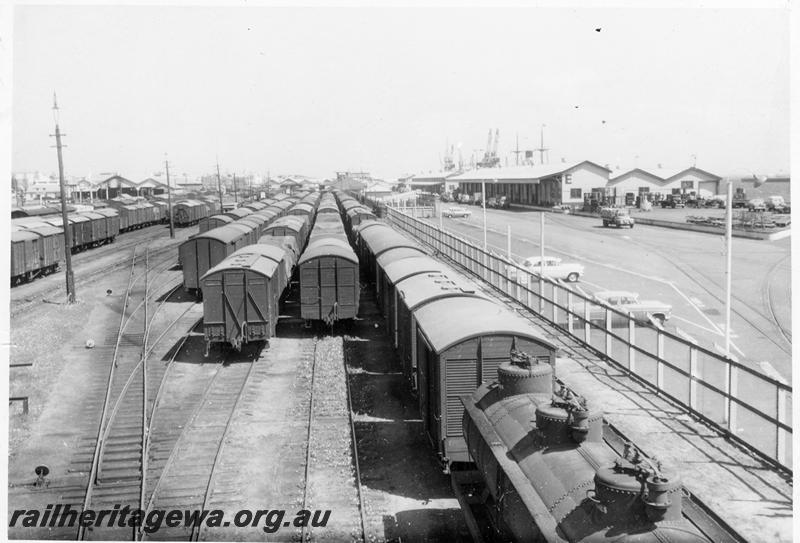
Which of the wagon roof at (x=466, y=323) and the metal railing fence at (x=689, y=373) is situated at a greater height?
the wagon roof at (x=466, y=323)

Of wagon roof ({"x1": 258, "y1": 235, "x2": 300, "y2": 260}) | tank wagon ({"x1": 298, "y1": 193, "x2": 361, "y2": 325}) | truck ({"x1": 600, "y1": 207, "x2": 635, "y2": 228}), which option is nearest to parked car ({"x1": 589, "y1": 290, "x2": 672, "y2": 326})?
tank wagon ({"x1": 298, "y1": 193, "x2": 361, "y2": 325})

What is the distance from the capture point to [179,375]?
2077 cm

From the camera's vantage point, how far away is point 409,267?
20.4 m

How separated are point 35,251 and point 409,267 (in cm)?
2776

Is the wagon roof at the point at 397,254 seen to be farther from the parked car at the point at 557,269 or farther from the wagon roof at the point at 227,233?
the wagon roof at the point at 227,233

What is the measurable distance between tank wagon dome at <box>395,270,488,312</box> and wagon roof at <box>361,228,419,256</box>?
7.02 meters

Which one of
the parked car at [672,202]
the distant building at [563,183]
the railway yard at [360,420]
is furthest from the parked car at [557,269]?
the parked car at [672,202]

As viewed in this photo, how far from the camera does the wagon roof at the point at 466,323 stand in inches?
488

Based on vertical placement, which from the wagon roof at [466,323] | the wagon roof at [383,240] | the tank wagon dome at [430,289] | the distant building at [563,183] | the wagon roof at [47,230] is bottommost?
the wagon roof at [466,323]

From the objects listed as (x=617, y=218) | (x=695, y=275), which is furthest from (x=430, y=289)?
(x=617, y=218)

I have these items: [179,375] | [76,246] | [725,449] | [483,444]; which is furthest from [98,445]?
[76,246]

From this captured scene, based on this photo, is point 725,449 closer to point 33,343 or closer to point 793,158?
point 793,158

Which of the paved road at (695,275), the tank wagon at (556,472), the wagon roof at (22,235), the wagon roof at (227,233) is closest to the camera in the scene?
the tank wagon at (556,472)

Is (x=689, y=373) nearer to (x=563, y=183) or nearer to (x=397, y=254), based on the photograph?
(x=397, y=254)
